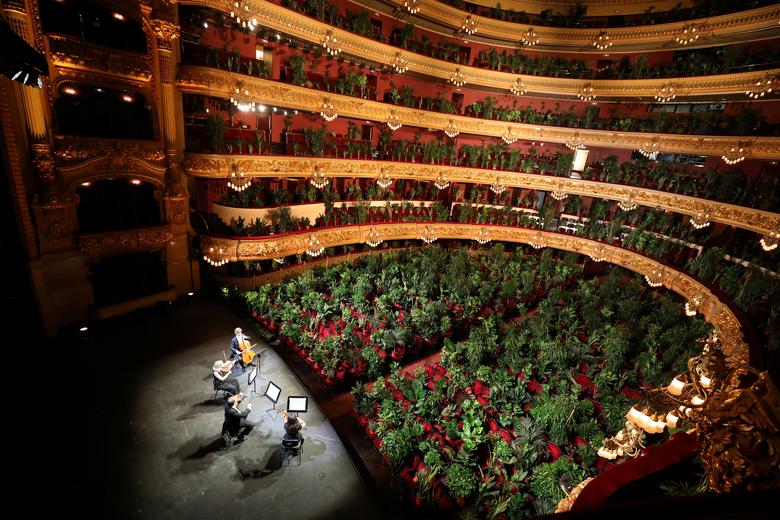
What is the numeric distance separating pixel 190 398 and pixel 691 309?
20115mm

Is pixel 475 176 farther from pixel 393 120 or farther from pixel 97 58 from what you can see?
pixel 97 58

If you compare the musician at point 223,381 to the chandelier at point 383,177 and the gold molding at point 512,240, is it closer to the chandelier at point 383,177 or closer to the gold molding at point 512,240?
the gold molding at point 512,240

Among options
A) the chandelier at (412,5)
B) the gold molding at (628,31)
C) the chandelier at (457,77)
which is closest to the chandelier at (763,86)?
the gold molding at (628,31)

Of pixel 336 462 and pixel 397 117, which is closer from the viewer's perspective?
pixel 336 462

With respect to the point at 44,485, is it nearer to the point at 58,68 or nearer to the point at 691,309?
the point at 58,68

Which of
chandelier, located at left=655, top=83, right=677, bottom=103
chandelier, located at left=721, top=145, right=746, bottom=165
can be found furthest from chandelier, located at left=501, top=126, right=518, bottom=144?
chandelier, located at left=721, top=145, right=746, bottom=165

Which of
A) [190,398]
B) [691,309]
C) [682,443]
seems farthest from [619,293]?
[190,398]

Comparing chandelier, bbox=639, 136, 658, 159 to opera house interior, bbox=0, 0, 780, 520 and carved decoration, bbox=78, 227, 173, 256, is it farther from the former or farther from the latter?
carved decoration, bbox=78, 227, 173, 256

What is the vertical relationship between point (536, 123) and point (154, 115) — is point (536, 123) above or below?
above

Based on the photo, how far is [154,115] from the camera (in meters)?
13.2

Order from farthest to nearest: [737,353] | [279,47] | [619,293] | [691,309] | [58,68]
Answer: [619,293] → [279,47] → [691,309] → [58,68] → [737,353]

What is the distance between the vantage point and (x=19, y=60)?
234 inches

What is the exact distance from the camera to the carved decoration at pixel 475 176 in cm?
1430

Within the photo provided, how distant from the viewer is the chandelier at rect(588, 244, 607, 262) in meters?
21.4
